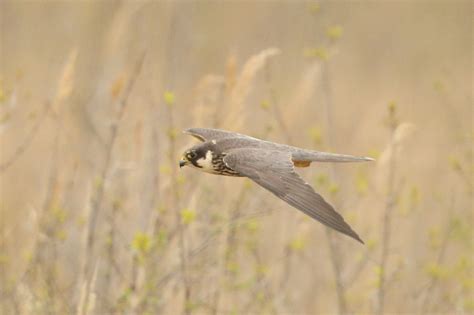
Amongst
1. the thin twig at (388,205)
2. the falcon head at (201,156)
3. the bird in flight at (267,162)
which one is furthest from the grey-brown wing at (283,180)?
the thin twig at (388,205)

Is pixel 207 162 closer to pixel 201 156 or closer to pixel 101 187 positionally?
pixel 201 156

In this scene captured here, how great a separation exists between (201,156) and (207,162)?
0.24 ft

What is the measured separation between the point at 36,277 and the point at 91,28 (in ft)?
25.4

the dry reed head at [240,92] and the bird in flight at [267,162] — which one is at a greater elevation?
the dry reed head at [240,92]

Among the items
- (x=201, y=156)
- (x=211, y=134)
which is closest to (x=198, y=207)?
(x=211, y=134)

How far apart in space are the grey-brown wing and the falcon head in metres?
0.21

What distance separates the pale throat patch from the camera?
5734 millimetres

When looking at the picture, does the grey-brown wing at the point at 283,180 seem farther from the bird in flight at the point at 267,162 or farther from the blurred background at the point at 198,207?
the blurred background at the point at 198,207

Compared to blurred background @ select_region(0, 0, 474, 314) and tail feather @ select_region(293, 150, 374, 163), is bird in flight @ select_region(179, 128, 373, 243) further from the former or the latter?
blurred background @ select_region(0, 0, 474, 314)

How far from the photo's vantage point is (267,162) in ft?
17.7

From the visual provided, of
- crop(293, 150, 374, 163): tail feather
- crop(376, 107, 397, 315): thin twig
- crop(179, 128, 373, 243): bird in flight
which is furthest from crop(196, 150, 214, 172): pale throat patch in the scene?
crop(376, 107, 397, 315): thin twig

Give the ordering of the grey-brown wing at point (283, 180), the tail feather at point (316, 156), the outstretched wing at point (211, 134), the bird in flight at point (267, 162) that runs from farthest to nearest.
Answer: the outstretched wing at point (211, 134)
the tail feather at point (316, 156)
the bird in flight at point (267, 162)
the grey-brown wing at point (283, 180)

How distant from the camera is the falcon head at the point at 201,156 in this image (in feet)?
18.9

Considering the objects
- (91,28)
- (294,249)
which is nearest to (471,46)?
(91,28)
